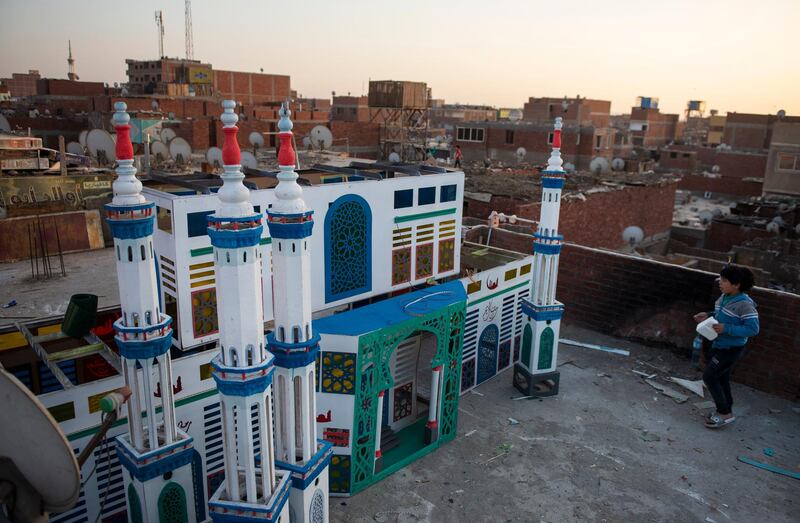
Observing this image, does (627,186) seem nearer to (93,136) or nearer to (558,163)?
(558,163)

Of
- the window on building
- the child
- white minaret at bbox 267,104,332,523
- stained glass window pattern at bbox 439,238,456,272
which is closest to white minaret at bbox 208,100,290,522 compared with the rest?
white minaret at bbox 267,104,332,523

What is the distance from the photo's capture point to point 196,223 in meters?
5.83

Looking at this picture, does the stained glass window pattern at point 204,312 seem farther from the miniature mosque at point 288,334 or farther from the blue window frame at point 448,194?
the blue window frame at point 448,194

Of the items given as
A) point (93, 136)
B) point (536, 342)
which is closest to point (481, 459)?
point (536, 342)

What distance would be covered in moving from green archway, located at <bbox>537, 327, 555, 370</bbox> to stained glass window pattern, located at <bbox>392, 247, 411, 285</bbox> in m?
2.28

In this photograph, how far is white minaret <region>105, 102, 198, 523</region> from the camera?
4492 mm

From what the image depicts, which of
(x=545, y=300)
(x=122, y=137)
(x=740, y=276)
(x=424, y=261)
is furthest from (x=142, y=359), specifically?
(x=740, y=276)

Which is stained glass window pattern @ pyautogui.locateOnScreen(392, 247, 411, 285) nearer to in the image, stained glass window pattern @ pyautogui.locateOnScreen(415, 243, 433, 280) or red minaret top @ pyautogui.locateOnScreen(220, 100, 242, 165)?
stained glass window pattern @ pyautogui.locateOnScreen(415, 243, 433, 280)

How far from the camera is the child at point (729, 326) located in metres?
7.27

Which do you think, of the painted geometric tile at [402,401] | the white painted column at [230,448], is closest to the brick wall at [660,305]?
the painted geometric tile at [402,401]

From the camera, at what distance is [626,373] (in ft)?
31.8

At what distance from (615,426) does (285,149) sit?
6.24 m

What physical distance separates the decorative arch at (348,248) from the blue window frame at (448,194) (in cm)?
143

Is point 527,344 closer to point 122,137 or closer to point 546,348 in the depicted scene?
point 546,348
